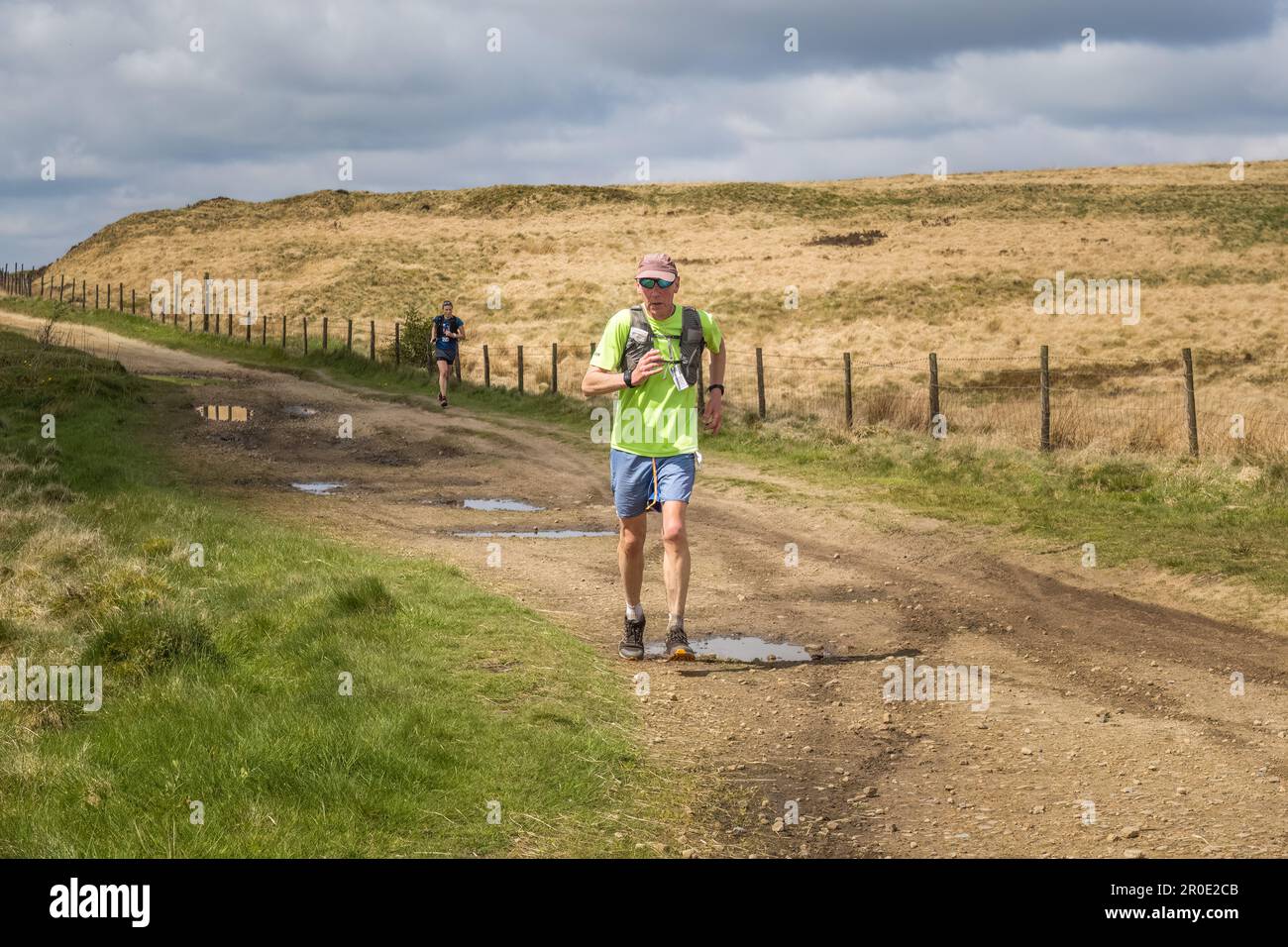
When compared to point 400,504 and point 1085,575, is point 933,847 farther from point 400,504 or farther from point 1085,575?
point 400,504

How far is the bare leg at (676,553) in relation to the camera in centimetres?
745

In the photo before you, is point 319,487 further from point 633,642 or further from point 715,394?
point 715,394

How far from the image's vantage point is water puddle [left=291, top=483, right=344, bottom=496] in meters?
15.1

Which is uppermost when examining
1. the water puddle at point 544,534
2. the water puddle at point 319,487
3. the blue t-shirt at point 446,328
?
the blue t-shirt at point 446,328

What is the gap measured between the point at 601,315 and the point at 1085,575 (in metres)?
40.3

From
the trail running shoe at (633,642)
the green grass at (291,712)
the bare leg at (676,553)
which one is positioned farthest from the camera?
the trail running shoe at (633,642)

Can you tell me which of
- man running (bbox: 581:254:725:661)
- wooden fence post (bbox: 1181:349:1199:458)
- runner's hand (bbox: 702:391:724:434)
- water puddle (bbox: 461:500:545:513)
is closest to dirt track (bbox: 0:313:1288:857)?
water puddle (bbox: 461:500:545:513)

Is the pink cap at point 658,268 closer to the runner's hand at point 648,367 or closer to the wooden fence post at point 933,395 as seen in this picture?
the runner's hand at point 648,367

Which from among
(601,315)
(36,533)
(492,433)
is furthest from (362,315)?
(36,533)

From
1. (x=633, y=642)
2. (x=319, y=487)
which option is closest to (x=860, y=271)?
(x=319, y=487)

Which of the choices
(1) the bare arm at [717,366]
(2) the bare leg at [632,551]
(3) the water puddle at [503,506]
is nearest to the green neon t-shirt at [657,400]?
(1) the bare arm at [717,366]

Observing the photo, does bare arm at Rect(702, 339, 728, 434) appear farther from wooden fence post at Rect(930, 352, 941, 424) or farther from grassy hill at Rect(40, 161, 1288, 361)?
grassy hill at Rect(40, 161, 1288, 361)

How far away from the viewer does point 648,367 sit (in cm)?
714

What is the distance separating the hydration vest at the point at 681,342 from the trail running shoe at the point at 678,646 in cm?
161
